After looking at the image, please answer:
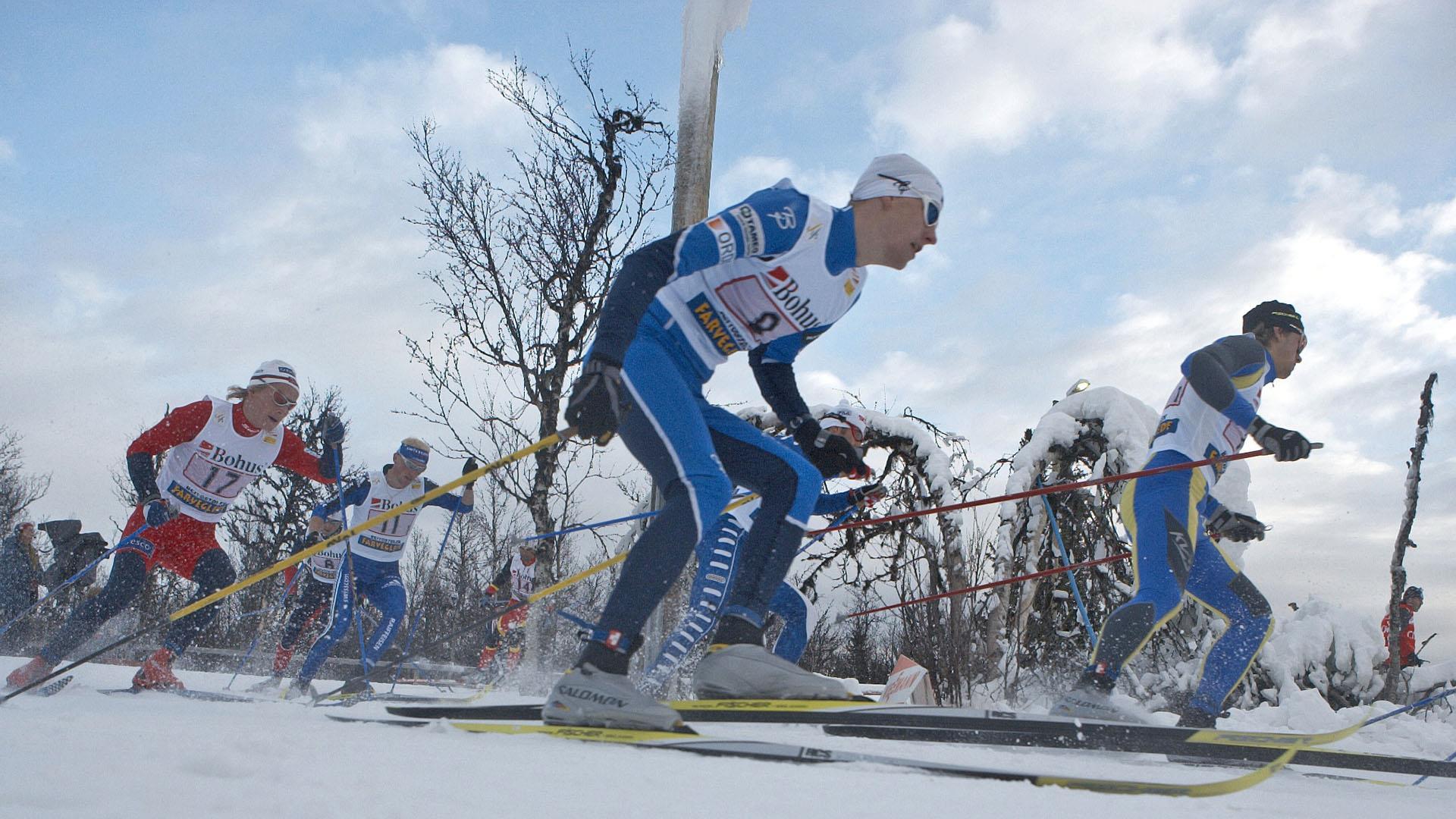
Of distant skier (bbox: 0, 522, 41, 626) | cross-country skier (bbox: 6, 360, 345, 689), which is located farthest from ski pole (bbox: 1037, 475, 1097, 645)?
distant skier (bbox: 0, 522, 41, 626)

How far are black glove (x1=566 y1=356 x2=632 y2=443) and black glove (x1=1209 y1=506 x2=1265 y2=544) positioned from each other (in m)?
3.13

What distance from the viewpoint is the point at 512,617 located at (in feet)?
33.6

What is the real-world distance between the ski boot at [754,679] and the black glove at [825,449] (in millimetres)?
810

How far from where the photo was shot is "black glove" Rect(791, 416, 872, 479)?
10.3 ft

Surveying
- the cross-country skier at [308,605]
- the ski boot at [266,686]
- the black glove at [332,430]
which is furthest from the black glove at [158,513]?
the cross-country skier at [308,605]

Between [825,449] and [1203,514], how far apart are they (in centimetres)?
184

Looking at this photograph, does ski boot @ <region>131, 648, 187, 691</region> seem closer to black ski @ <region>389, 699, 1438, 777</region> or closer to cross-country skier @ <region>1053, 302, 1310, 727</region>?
black ski @ <region>389, 699, 1438, 777</region>

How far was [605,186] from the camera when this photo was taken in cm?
1191

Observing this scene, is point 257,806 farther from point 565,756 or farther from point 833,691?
point 833,691

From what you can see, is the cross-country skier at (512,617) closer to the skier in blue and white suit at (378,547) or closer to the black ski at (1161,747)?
the skier in blue and white suit at (378,547)

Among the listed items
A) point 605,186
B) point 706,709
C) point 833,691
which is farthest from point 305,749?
point 605,186

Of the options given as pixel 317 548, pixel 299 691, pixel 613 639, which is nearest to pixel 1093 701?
pixel 613 639

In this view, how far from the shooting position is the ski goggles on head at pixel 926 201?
8.75 feet

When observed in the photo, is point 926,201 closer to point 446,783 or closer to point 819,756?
point 819,756
